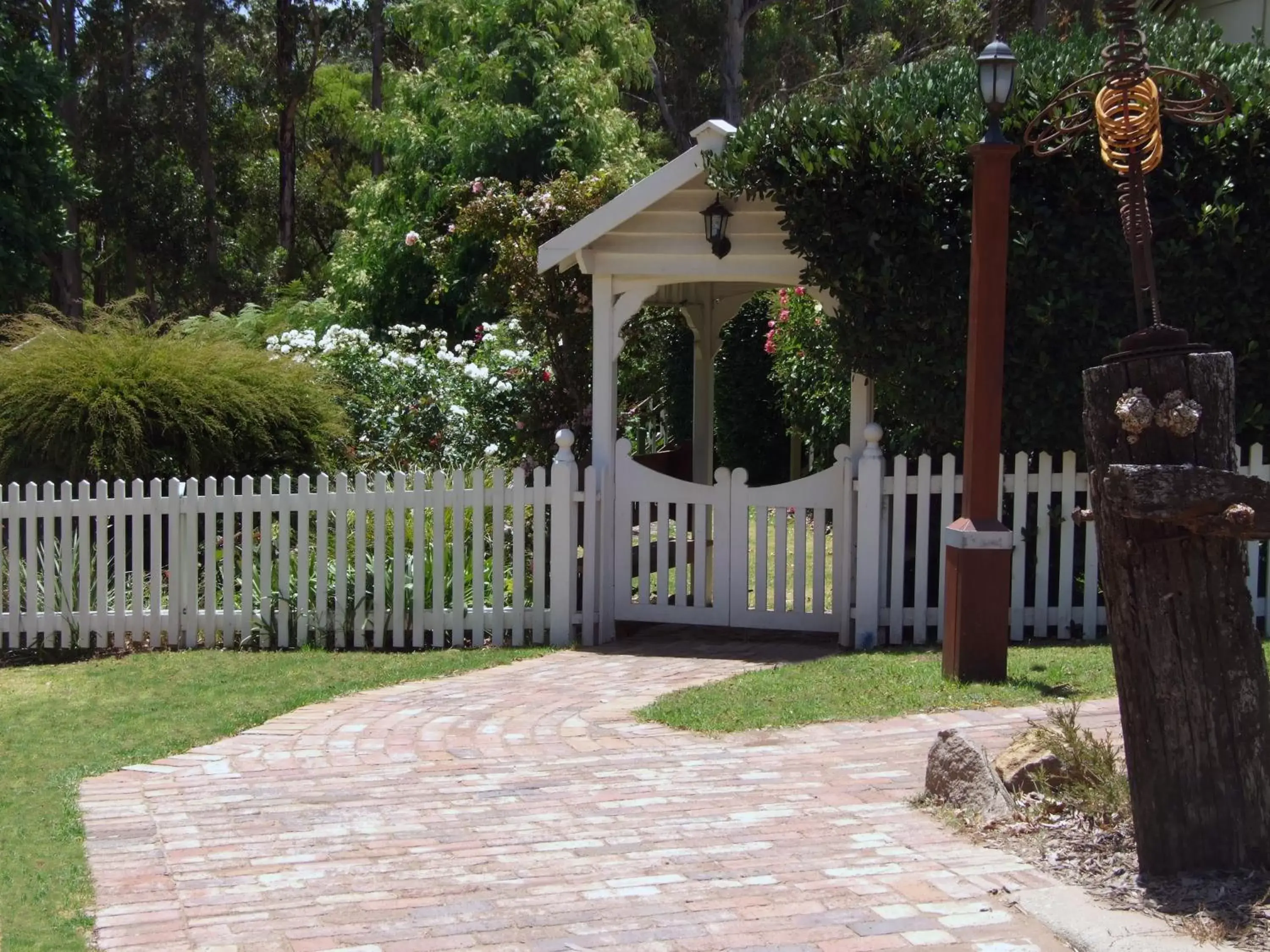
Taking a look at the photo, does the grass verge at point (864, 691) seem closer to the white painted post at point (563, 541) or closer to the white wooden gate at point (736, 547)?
the white wooden gate at point (736, 547)

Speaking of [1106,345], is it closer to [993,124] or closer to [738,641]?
[993,124]

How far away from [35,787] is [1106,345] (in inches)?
247

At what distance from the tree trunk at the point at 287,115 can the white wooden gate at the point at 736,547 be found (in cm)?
2688

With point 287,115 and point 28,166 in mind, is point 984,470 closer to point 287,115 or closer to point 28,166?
point 28,166

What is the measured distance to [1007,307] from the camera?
819cm

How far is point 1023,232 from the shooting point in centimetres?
800

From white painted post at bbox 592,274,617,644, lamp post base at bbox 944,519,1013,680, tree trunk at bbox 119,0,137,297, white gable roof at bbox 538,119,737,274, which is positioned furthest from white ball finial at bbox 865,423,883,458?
tree trunk at bbox 119,0,137,297

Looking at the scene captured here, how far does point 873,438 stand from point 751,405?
8.30 meters

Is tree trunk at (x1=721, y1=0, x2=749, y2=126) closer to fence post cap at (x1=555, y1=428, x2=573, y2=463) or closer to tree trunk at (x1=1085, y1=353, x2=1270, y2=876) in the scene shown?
fence post cap at (x1=555, y1=428, x2=573, y2=463)

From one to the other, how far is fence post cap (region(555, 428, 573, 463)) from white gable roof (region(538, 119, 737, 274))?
1.14 meters

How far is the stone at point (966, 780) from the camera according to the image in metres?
4.77

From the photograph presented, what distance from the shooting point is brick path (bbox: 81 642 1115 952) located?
393cm

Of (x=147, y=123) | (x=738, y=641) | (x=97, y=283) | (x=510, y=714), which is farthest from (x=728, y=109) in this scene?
(x=510, y=714)

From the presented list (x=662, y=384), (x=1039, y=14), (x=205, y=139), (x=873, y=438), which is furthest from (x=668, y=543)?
(x=205, y=139)
